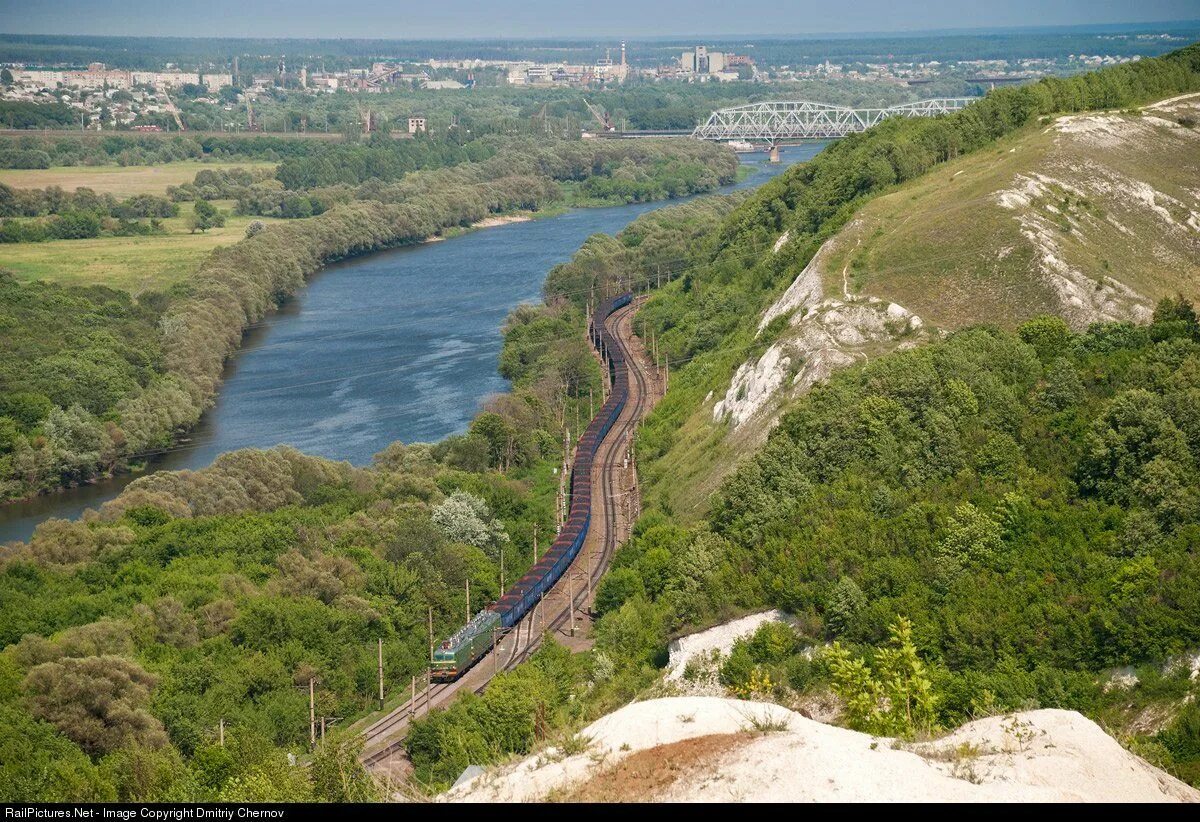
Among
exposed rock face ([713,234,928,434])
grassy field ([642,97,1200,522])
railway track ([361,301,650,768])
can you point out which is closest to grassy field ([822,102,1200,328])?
grassy field ([642,97,1200,522])

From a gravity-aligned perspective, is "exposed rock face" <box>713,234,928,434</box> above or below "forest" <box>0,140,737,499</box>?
above

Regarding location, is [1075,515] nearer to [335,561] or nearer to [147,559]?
[335,561]

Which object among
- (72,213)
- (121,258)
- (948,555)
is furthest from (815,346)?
(72,213)

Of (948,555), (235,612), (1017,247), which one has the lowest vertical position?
(235,612)

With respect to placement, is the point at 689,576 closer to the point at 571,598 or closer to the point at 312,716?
the point at 571,598

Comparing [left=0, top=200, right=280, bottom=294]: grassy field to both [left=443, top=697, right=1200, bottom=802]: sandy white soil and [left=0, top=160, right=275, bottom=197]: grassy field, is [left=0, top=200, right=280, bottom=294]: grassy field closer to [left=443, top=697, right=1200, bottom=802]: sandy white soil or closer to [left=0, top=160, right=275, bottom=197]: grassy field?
[left=0, top=160, right=275, bottom=197]: grassy field

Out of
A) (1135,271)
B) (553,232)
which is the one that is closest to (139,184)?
(553,232)
